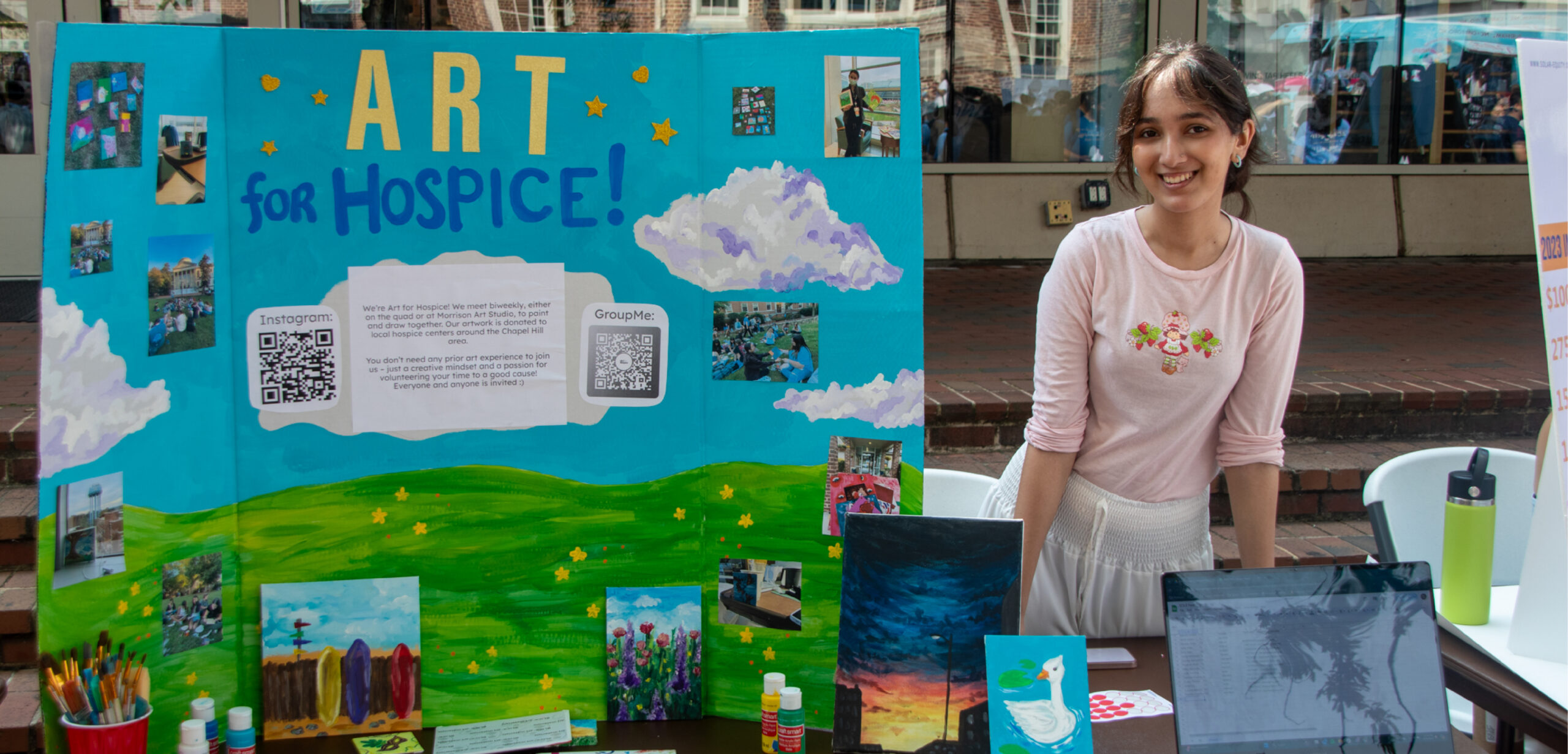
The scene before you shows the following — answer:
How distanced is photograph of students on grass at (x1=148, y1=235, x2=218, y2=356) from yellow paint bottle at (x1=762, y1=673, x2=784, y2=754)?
838 millimetres

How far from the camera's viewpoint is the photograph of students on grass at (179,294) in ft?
4.66

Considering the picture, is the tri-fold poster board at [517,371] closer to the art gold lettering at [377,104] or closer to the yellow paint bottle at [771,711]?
the art gold lettering at [377,104]

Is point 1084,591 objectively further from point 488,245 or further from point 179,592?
point 179,592

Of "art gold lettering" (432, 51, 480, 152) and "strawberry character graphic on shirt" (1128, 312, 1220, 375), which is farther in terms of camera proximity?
"strawberry character graphic on shirt" (1128, 312, 1220, 375)

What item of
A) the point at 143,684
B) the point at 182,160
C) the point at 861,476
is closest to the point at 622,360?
the point at 861,476

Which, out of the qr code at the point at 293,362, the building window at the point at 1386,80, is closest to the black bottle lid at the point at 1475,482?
the qr code at the point at 293,362

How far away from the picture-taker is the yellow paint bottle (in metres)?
1.46

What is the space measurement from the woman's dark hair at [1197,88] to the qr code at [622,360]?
2.62 feet

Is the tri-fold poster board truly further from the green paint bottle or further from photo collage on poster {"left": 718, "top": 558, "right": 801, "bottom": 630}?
the green paint bottle

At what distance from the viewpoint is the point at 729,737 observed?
5.06 feet

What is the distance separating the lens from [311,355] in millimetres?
1501

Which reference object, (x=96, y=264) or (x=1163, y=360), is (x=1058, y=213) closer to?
(x=1163, y=360)

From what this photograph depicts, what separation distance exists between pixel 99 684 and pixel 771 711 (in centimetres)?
81

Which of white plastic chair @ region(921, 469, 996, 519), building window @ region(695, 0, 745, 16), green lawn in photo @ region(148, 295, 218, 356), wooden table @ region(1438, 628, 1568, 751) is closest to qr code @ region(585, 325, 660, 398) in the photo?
green lawn in photo @ region(148, 295, 218, 356)
